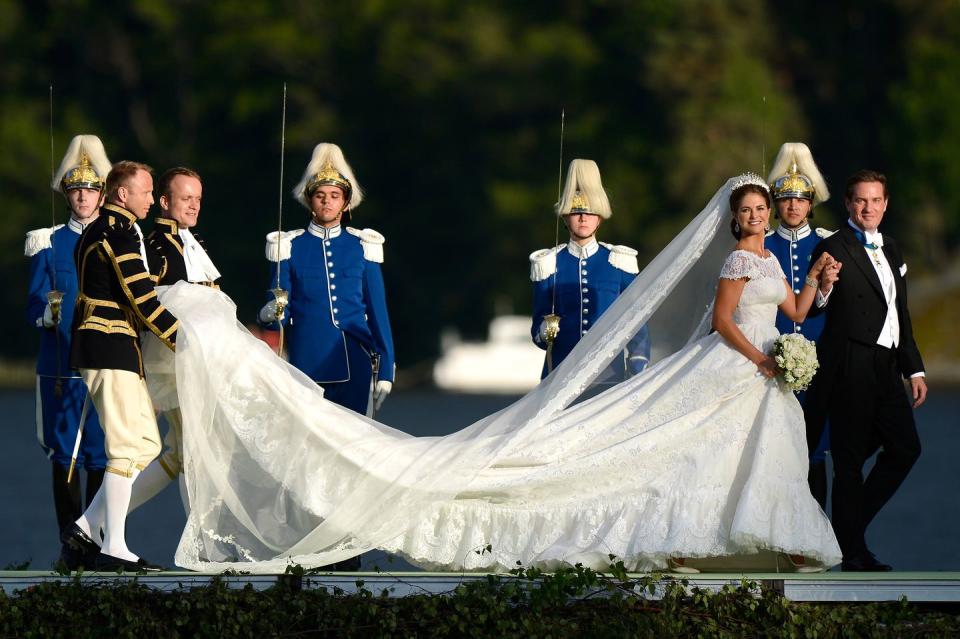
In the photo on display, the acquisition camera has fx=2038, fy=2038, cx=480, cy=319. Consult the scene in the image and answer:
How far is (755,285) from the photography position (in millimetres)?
8812

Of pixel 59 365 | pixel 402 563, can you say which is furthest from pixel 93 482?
pixel 402 563

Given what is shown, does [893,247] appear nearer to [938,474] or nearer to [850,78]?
[938,474]

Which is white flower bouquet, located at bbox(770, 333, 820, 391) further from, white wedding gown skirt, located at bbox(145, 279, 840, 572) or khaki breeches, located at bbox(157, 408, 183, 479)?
khaki breeches, located at bbox(157, 408, 183, 479)

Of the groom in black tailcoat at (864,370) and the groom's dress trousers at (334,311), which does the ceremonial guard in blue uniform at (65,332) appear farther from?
the groom in black tailcoat at (864,370)

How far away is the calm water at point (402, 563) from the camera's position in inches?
522

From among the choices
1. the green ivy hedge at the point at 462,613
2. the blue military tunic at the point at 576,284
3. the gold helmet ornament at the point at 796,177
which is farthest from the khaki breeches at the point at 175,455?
the gold helmet ornament at the point at 796,177

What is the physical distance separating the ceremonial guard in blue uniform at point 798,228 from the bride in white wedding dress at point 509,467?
1.26m

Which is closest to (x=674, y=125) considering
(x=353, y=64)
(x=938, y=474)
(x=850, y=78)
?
(x=850, y=78)

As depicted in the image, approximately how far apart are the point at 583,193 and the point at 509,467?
1.98 meters

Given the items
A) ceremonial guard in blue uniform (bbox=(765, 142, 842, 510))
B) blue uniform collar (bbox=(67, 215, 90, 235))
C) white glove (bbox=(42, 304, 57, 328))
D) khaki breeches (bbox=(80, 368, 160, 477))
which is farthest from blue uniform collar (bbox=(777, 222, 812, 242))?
white glove (bbox=(42, 304, 57, 328))

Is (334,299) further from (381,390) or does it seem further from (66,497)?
(66,497)

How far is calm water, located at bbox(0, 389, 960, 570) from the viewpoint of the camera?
13.3 metres

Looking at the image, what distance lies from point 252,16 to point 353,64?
2.78 meters

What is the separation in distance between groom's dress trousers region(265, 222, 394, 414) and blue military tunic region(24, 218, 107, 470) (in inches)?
44.4
